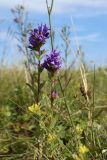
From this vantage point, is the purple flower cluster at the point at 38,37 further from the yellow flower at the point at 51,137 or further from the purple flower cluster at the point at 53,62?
the yellow flower at the point at 51,137

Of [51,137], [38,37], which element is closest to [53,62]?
[38,37]

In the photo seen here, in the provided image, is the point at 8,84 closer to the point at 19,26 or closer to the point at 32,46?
the point at 19,26

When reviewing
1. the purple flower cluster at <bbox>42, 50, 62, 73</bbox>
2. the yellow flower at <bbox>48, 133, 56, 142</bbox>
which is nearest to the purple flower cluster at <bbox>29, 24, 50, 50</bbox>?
the purple flower cluster at <bbox>42, 50, 62, 73</bbox>

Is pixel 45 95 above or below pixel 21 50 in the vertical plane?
below

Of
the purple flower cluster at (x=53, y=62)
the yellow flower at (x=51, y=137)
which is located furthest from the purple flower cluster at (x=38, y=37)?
the yellow flower at (x=51, y=137)

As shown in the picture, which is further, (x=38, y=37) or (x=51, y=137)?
(x=38, y=37)

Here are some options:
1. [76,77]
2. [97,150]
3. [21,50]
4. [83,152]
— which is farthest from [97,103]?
[83,152]

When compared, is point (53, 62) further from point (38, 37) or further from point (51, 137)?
point (51, 137)
